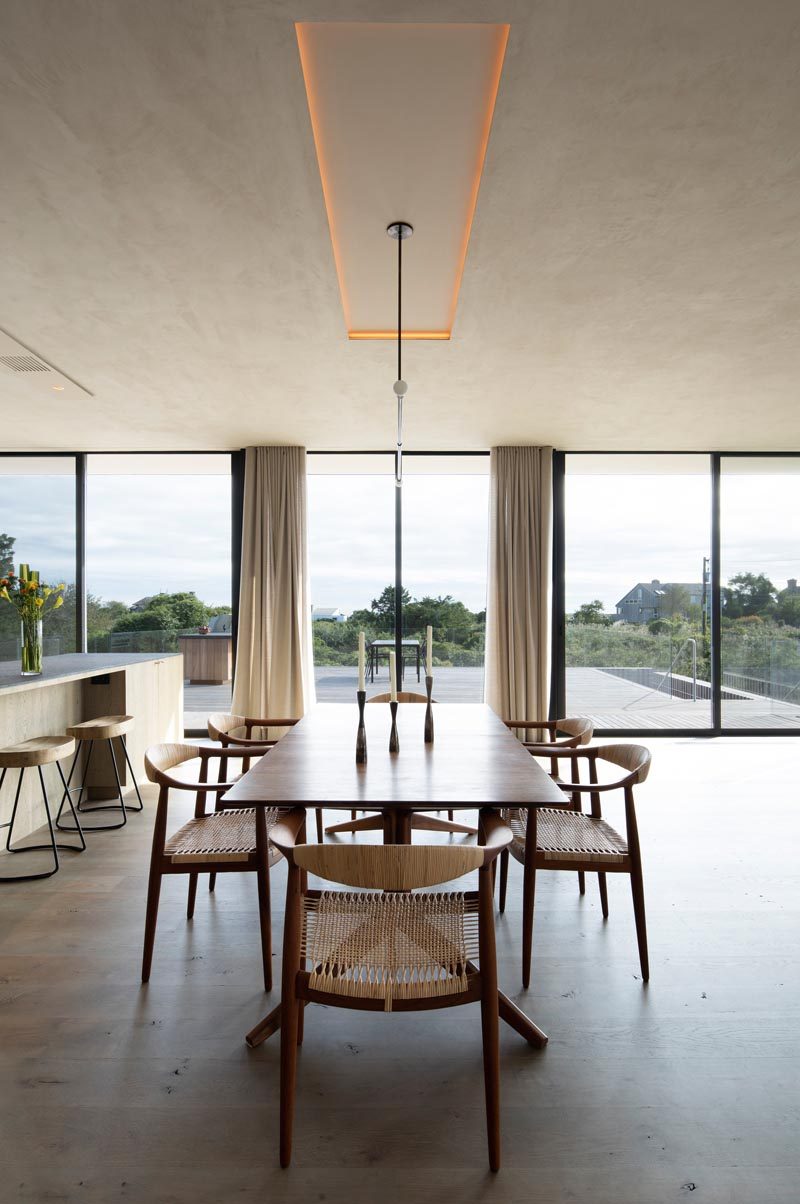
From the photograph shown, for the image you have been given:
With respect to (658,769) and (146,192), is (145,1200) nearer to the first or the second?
(146,192)

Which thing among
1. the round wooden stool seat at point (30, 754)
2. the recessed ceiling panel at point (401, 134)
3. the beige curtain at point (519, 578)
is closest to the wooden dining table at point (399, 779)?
the round wooden stool seat at point (30, 754)

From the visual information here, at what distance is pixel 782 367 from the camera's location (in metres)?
3.86

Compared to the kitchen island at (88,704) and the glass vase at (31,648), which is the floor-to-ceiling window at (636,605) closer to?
the kitchen island at (88,704)

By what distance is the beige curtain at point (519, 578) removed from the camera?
5.69m

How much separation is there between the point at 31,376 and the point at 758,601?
598cm

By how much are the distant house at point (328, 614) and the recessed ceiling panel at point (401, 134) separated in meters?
3.45

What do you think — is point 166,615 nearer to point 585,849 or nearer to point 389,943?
point 585,849

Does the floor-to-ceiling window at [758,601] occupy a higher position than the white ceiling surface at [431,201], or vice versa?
the white ceiling surface at [431,201]

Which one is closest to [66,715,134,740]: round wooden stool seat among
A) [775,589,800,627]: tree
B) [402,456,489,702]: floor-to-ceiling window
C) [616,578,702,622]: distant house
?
[402,456,489,702]: floor-to-ceiling window

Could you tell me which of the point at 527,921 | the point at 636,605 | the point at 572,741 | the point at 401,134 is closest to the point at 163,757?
the point at 527,921

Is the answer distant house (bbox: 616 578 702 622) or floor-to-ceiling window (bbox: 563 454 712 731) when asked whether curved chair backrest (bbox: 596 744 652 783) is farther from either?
distant house (bbox: 616 578 702 622)

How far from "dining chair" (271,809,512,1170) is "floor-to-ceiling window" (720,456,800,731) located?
5.12m

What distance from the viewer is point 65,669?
12.2 feet

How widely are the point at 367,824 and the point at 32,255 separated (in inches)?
101
